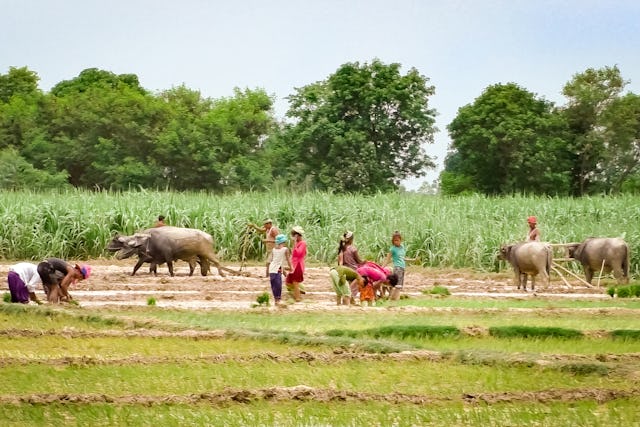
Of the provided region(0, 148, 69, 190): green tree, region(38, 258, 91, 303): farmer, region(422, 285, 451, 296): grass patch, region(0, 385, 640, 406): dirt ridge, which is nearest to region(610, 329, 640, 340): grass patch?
region(0, 385, 640, 406): dirt ridge

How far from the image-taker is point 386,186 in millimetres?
55312

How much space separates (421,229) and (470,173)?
27.8 m

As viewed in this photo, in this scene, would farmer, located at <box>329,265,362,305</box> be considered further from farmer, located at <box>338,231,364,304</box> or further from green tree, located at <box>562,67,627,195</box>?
green tree, located at <box>562,67,627,195</box>

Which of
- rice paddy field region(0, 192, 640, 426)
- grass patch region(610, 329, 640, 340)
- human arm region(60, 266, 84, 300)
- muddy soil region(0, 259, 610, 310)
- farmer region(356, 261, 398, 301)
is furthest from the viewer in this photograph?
muddy soil region(0, 259, 610, 310)

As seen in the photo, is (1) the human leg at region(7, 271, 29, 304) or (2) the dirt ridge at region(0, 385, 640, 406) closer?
(2) the dirt ridge at region(0, 385, 640, 406)

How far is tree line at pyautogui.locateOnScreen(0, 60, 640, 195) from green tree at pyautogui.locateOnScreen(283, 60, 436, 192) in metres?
0.06

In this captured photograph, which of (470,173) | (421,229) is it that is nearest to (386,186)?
(470,173)

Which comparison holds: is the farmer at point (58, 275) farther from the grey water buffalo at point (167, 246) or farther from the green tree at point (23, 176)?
the green tree at point (23, 176)

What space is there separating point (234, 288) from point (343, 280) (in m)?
4.07

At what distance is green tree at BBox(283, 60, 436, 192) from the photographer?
53969 mm

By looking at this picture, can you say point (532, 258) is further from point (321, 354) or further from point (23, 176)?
point (23, 176)

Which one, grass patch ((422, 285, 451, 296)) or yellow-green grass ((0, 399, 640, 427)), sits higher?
grass patch ((422, 285, 451, 296))

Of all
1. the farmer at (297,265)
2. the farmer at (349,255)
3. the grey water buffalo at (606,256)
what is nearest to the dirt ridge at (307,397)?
the farmer at (297,265)

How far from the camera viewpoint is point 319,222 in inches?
1396
